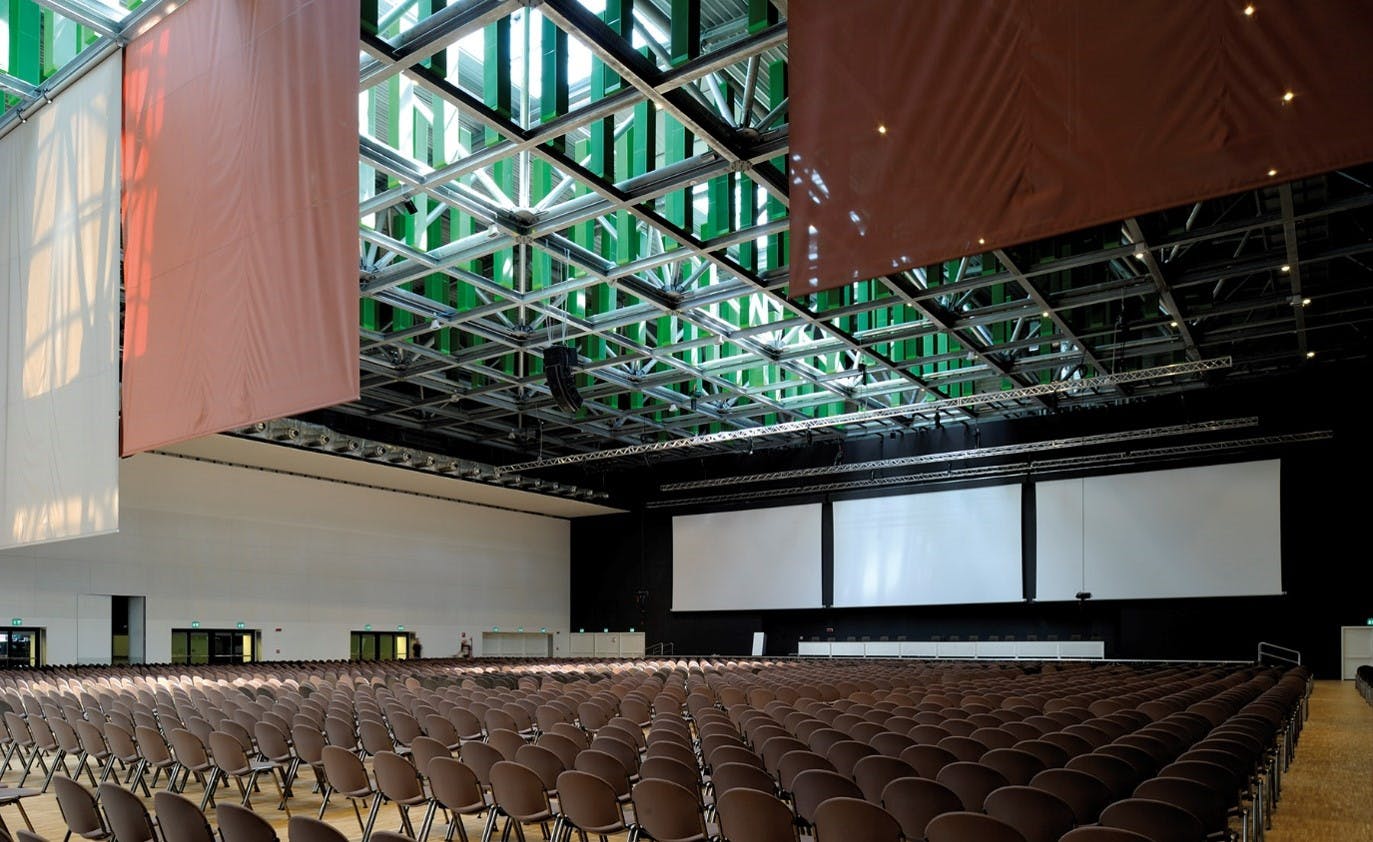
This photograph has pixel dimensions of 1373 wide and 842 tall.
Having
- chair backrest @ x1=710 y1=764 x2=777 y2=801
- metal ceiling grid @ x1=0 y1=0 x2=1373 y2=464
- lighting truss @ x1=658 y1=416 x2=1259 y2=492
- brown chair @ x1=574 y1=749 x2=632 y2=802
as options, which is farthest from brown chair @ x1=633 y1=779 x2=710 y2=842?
lighting truss @ x1=658 y1=416 x2=1259 y2=492

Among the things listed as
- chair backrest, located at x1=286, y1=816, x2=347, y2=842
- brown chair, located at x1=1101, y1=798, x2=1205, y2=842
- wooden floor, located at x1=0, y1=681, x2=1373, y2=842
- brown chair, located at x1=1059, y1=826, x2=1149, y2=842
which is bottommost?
wooden floor, located at x1=0, y1=681, x2=1373, y2=842

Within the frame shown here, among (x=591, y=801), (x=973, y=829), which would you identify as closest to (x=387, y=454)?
(x=591, y=801)

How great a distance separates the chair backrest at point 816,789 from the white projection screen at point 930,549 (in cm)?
2267

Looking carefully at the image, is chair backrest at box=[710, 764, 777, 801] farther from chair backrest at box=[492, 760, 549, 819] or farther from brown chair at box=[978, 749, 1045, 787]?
brown chair at box=[978, 749, 1045, 787]

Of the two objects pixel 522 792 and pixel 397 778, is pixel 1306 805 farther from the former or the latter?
pixel 397 778

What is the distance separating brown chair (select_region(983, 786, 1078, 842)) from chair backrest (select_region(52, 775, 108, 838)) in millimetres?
4505

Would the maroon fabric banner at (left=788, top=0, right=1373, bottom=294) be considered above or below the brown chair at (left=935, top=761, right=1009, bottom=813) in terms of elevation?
above

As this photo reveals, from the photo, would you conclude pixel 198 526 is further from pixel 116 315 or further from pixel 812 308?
pixel 812 308

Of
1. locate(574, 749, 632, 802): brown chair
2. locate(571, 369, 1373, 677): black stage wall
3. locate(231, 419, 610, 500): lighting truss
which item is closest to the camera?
locate(574, 749, 632, 802): brown chair

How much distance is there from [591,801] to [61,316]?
1059 centimetres

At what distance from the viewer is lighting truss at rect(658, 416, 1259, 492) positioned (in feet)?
75.0

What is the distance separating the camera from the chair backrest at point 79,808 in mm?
5285

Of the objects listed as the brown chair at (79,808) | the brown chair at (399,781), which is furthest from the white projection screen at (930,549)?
the brown chair at (79,808)

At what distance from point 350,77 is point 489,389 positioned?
14488 mm
